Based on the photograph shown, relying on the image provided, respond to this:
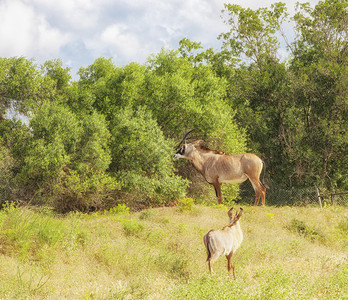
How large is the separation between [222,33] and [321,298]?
90.7 ft

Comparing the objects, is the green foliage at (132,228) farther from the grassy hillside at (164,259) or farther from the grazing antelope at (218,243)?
the grazing antelope at (218,243)

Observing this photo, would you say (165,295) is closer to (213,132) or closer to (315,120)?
(213,132)

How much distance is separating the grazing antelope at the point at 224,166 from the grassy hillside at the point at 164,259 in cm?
247

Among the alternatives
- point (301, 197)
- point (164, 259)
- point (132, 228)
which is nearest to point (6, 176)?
point (132, 228)

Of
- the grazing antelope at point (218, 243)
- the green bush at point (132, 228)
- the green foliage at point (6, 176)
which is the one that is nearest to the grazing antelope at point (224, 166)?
the green bush at point (132, 228)

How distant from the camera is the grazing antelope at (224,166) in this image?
61.3 ft

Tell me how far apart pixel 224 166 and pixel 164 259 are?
359 inches

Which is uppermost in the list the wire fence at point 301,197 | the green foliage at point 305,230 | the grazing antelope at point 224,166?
the grazing antelope at point 224,166

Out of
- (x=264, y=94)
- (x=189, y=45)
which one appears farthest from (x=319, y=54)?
(x=189, y=45)

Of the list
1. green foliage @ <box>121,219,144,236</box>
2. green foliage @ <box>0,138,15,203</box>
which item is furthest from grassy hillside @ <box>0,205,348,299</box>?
green foliage @ <box>0,138,15,203</box>

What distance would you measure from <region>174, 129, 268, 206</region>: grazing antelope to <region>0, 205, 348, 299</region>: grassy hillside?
8.10 feet

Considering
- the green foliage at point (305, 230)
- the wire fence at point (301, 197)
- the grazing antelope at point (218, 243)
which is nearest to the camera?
the grazing antelope at point (218, 243)

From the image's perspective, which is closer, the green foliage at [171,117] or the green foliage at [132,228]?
the green foliage at [132,228]

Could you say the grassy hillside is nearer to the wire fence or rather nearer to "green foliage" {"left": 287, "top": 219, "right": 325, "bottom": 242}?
"green foliage" {"left": 287, "top": 219, "right": 325, "bottom": 242}
